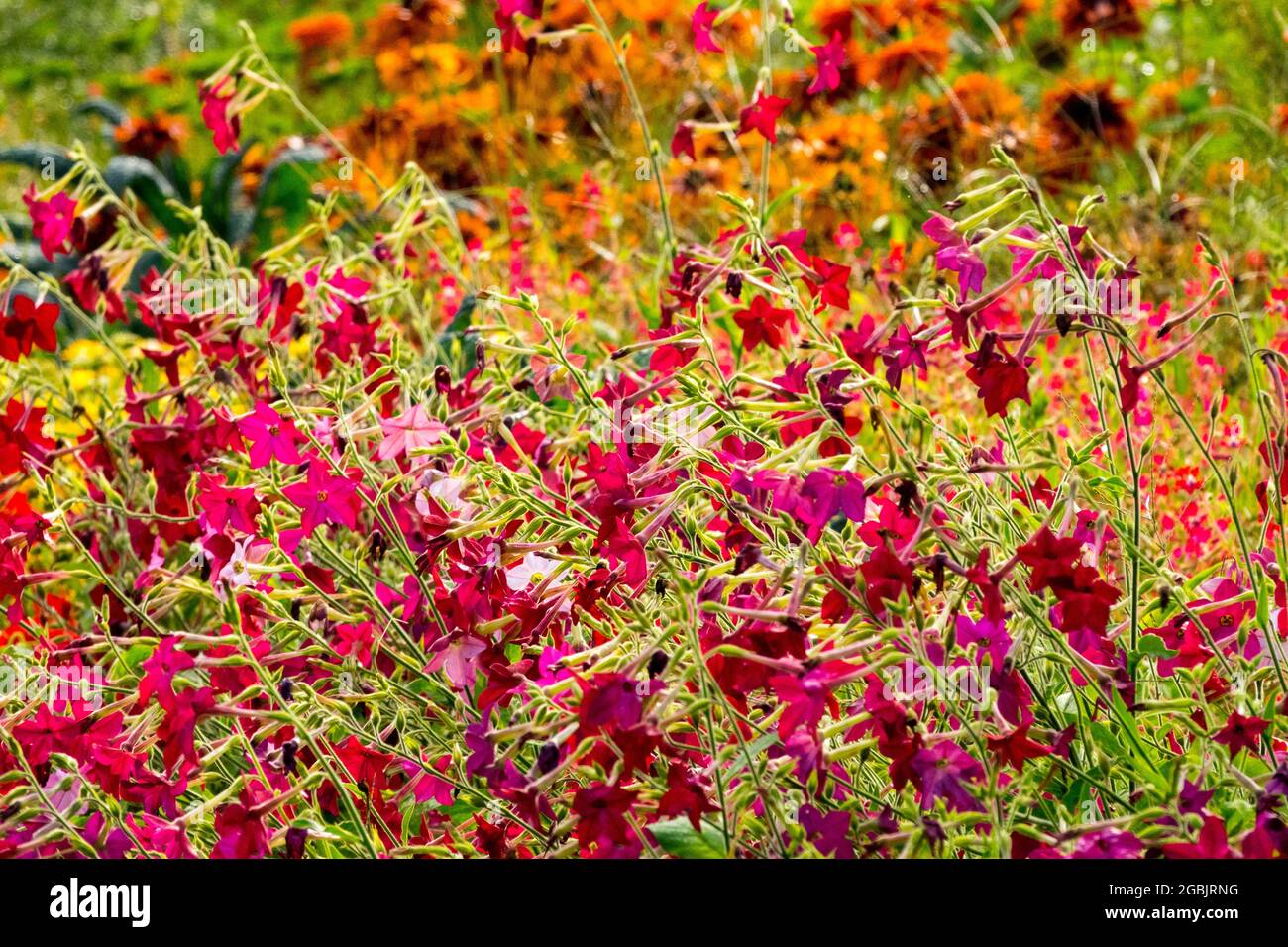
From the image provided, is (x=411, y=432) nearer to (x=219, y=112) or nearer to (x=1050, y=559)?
(x=1050, y=559)

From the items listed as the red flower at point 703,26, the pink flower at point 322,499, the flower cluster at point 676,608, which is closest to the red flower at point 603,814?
the flower cluster at point 676,608

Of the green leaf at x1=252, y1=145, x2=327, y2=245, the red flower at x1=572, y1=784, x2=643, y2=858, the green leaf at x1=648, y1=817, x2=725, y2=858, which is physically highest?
the green leaf at x1=252, y1=145, x2=327, y2=245

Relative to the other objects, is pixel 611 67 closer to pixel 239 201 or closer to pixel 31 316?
pixel 239 201

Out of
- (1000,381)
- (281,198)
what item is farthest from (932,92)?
(1000,381)

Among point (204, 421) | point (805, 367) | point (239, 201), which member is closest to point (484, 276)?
point (239, 201)

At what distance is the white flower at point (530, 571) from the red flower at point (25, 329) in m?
0.85

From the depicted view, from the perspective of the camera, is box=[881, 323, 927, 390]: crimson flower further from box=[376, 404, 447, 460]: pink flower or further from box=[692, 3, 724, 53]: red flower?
box=[692, 3, 724, 53]: red flower

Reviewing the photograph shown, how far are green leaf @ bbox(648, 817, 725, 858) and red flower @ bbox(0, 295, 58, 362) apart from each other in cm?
117

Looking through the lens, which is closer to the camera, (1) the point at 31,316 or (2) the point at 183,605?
(1) the point at 31,316

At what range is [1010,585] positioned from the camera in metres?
1.52

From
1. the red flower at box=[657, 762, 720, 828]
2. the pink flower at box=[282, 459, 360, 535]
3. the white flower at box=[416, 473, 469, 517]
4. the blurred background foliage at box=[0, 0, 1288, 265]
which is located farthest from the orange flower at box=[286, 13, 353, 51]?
the red flower at box=[657, 762, 720, 828]

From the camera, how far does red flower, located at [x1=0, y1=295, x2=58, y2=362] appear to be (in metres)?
2.11

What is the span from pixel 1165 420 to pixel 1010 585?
1560 millimetres

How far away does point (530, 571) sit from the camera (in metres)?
1.67
